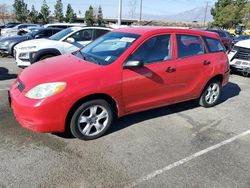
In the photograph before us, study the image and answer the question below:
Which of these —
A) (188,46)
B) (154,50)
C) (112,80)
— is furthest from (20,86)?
(188,46)

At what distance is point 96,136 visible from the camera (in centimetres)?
435

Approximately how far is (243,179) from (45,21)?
6002cm

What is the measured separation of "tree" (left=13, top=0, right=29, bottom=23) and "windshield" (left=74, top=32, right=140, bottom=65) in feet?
190

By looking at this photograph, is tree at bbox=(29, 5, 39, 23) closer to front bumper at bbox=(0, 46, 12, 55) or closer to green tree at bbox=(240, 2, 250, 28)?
green tree at bbox=(240, 2, 250, 28)

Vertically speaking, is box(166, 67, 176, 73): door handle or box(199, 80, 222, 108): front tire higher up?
box(166, 67, 176, 73): door handle

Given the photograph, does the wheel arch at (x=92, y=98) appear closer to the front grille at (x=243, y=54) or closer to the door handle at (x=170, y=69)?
the door handle at (x=170, y=69)

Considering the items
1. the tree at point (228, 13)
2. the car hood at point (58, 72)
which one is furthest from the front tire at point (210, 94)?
the tree at point (228, 13)

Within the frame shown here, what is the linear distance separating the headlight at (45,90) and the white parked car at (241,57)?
7.51m

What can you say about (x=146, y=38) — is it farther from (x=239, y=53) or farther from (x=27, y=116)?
(x=239, y=53)

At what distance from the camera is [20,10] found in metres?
57.3

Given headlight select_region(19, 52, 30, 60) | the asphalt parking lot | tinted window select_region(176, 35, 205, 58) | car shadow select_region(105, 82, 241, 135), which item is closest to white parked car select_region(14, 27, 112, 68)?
headlight select_region(19, 52, 30, 60)

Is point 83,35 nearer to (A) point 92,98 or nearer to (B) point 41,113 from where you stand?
(A) point 92,98

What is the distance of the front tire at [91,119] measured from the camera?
13.3ft

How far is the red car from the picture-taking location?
3.85 meters
